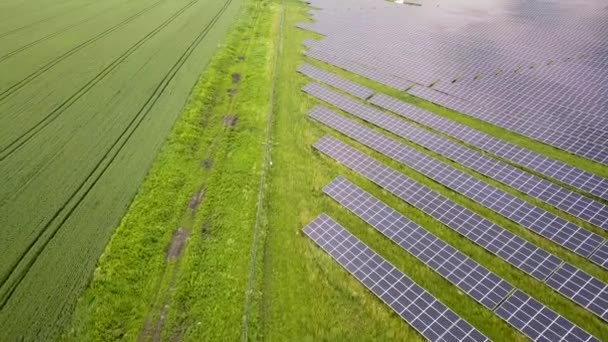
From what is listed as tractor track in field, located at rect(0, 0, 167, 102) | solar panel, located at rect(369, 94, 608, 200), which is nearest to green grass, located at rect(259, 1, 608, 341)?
solar panel, located at rect(369, 94, 608, 200)

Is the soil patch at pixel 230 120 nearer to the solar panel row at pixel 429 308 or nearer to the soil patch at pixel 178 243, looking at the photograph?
the soil patch at pixel 178 243

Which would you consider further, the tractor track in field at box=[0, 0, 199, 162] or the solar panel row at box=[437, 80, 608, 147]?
the tractor track in field at box=[0, 0, 199, 162]

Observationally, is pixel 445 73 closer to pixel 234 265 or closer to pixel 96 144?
pixel 234 265

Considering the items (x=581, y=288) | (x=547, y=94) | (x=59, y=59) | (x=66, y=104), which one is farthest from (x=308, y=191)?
(x=59, y=59)

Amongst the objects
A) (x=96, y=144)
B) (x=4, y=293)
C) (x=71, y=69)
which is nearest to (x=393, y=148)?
(x=96, y=144)

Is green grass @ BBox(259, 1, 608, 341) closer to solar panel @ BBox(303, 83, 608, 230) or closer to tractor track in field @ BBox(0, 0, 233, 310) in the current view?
solar panel @ BBox(303, 83, 608, 230)

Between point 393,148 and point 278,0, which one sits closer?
point 393,148
